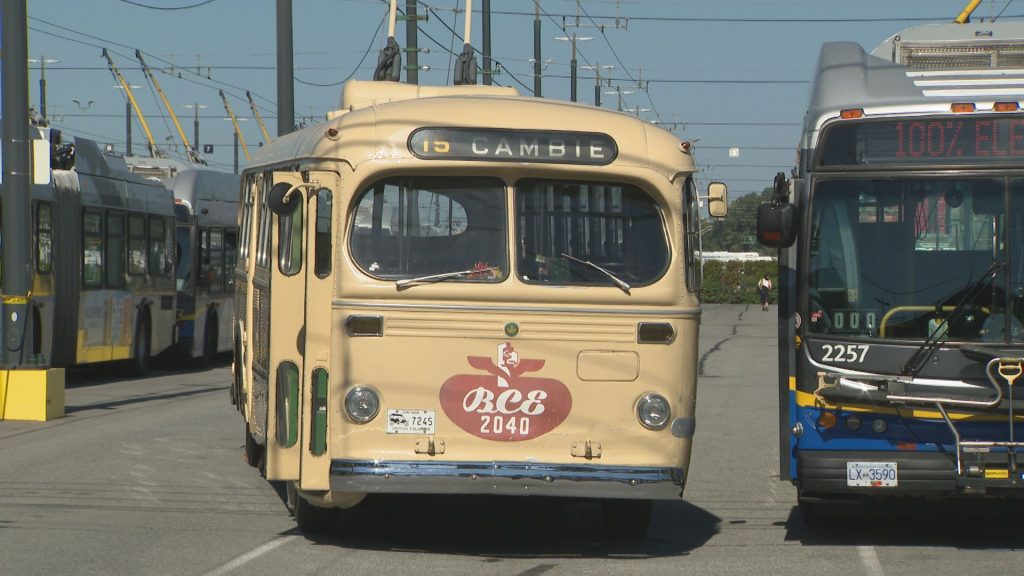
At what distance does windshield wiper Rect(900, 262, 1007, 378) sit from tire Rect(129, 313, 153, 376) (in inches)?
731

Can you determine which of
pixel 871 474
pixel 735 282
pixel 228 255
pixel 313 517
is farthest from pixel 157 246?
pixel 735 282

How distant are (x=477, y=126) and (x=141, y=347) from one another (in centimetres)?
1833

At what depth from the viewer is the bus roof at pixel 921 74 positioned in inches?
398

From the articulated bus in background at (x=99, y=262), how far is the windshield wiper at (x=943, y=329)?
1368cm

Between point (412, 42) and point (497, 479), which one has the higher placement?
point (412, 42)

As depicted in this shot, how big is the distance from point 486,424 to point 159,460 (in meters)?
5.35

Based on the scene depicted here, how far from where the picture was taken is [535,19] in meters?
49.7

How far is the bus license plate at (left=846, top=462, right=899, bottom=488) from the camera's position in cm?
966

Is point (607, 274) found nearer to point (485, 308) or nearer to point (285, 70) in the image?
point (485, 308)

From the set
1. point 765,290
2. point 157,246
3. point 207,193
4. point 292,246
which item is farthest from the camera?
point 765,290

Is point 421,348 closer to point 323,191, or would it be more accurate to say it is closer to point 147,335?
point 323,191

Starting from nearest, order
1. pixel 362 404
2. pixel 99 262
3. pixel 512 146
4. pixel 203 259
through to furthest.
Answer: pixel 362 404
pixel 512 146
pixel 99 262
pixel 203 259

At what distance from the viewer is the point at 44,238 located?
22594mm

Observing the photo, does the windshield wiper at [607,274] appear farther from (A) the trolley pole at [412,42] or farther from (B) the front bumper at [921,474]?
(A) the trolley pole at [412,42]
